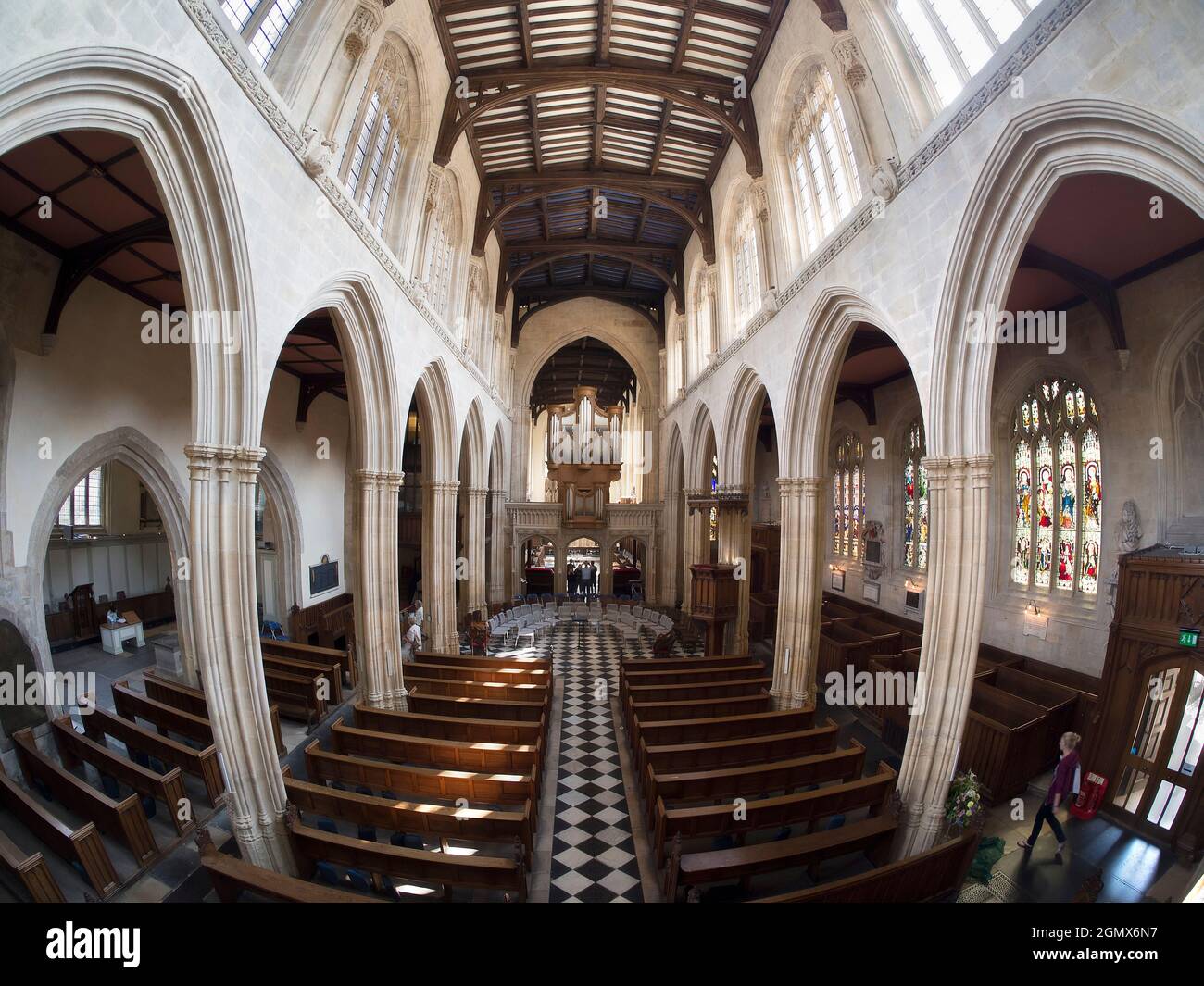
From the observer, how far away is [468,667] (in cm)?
1062

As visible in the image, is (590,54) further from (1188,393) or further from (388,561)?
(1188,393)

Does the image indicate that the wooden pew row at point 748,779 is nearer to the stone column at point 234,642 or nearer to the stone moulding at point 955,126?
the stone column at point 234,642

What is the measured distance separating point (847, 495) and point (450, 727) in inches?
565

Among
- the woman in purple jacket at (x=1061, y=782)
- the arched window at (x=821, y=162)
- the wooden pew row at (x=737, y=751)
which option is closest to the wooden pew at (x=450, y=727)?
the wooden pew row at (x=737, y=751)

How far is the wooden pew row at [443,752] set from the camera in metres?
6.65

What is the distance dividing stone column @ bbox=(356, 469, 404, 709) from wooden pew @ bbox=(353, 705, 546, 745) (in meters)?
1.23

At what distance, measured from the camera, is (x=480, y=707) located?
8375 mm

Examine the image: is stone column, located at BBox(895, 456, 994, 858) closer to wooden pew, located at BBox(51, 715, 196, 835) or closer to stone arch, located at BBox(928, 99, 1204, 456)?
stone arch, located at BBox(928, 99, 1204, 456)

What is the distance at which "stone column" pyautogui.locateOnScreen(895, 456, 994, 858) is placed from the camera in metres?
5.89

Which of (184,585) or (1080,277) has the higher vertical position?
(1080,277)

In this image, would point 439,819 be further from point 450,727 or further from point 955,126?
point 955,126

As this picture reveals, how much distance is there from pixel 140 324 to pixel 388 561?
6.19 metres
